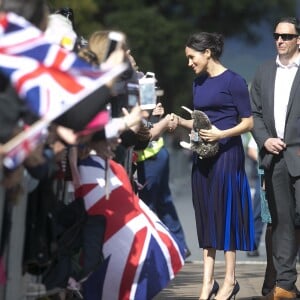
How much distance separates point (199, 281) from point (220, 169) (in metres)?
1.82

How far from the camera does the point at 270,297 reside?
362 inches

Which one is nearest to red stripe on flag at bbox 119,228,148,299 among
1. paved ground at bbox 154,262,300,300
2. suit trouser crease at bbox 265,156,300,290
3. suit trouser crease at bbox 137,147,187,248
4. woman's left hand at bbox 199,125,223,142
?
Answer: woman's left hand at bbox 199,125,223,142

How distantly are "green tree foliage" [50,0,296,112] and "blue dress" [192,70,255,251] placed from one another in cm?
2420


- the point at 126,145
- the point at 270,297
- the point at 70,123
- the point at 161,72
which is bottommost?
the point at 161,72

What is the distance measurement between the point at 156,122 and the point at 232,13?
36.1 m

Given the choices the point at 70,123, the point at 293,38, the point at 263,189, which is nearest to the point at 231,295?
the point at 263,189

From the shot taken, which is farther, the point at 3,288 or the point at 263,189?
the point at 263,189

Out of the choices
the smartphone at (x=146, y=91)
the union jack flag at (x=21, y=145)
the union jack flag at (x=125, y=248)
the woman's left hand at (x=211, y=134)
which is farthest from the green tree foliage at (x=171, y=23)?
the union jack flag at (x=21, y=145)

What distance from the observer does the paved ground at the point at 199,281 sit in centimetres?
955

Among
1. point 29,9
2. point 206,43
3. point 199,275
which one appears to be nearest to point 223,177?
point 206,43

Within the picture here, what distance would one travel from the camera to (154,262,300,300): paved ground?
955cm

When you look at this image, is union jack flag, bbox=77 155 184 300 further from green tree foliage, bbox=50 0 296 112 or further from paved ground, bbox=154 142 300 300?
green tree foliage, bbox=50 0 296 112

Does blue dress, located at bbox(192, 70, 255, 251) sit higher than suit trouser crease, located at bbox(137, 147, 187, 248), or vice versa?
blue dress, located at bbox(192, 70, 255, 251)

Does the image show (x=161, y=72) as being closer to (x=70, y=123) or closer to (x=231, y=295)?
(x=231, y=295)
